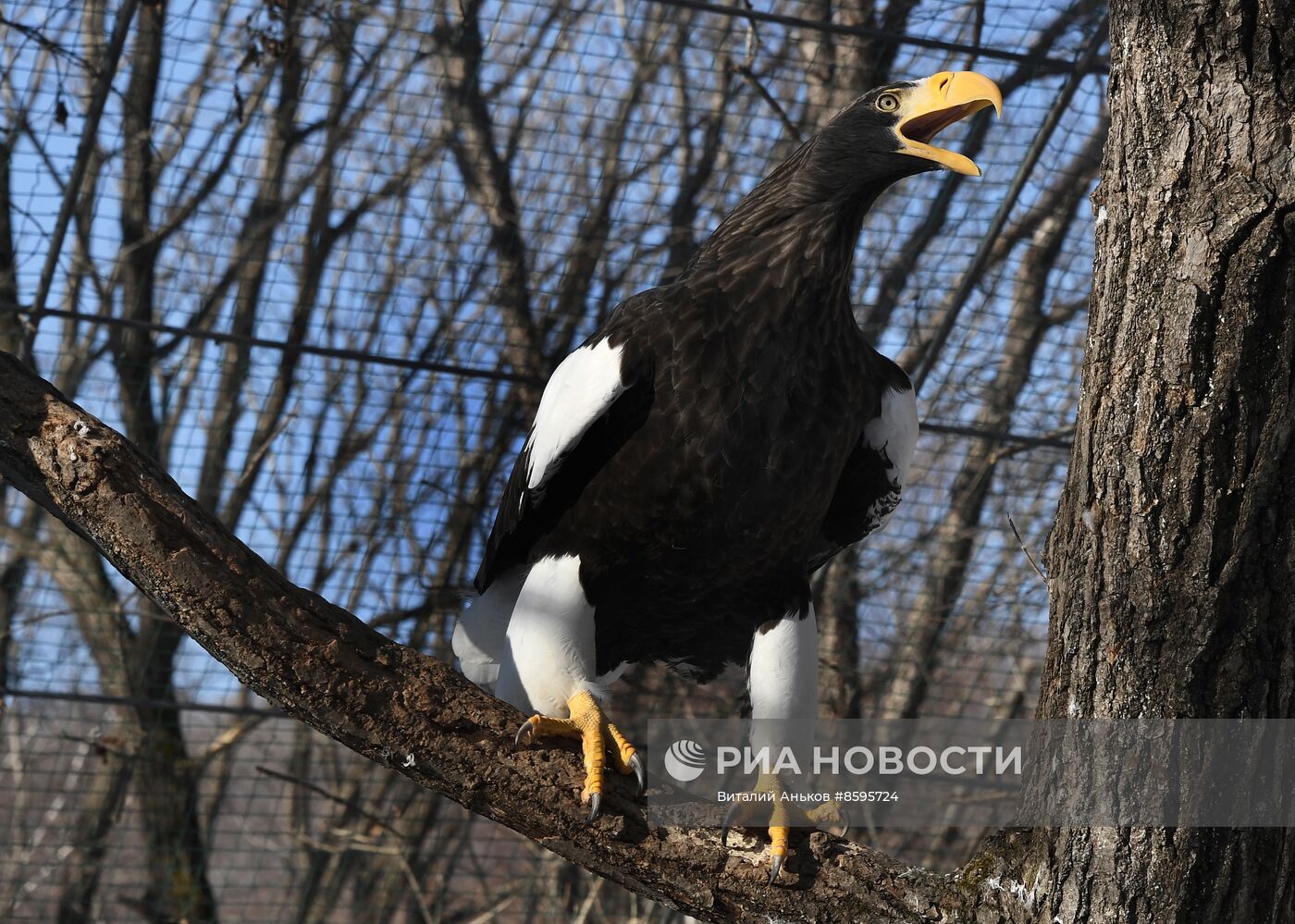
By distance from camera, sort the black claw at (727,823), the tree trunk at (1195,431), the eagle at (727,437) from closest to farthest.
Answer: the tree trunk at (1195,431)
the black claw at (727,823)
the eagle at (727,437)

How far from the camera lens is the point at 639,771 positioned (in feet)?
6.55

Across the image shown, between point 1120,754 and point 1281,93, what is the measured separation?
0.89 m

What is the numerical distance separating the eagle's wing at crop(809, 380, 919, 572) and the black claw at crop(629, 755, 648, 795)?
70 centimetres

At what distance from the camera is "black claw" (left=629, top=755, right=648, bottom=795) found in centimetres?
197

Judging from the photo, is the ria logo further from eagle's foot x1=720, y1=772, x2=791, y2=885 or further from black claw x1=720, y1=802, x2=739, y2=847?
black claw x1=720, y1=802, x2=739, y2=847

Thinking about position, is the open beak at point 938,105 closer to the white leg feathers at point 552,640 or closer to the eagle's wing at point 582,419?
the eagle's wing at point 582,419

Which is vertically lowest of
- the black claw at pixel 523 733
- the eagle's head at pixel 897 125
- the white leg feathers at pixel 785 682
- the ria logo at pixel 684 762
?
the black claw at pixel 523 733

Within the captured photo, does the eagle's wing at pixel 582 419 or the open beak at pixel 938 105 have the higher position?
the open beak at pixel 938 105

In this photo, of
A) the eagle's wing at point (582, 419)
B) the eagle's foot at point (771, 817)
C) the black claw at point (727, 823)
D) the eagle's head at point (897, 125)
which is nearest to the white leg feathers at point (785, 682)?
the eagle's foot at point (771, 817)

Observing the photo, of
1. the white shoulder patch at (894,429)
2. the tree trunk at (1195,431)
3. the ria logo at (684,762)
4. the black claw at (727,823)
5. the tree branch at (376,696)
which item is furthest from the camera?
the ria logo at (684,762)

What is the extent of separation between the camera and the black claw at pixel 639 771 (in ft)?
6.48

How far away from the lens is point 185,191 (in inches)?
205

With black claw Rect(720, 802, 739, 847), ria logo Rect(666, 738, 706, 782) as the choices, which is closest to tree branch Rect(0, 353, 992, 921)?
black claw Rect(720, 802, 739, 847)

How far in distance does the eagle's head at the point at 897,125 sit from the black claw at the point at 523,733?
3.77 ft
